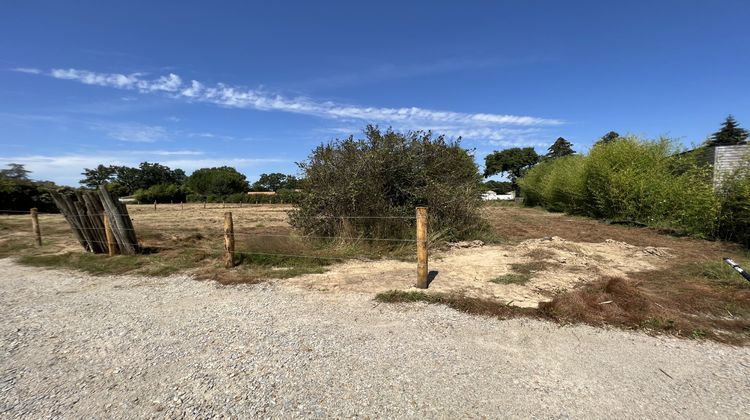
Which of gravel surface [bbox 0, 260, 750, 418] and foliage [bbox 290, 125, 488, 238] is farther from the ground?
foliage [bbox 290, 125, 488, 238]

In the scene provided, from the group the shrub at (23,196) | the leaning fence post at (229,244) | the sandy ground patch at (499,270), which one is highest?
the shrub at (23,196)

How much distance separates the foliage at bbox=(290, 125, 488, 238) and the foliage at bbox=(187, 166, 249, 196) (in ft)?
233

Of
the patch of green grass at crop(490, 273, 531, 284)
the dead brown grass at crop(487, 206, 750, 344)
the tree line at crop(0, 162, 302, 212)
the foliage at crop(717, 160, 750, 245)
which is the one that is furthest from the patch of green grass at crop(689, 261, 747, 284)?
the tree line at crop(0, 162, 302, 212)

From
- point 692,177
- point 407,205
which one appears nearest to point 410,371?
point 407,205

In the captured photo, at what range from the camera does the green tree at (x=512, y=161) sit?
5706 centimetres

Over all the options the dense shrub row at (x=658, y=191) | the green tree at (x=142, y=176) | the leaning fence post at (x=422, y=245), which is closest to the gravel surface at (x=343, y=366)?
the leaning fence post at (x=422, y=245)

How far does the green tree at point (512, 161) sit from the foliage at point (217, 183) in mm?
53671

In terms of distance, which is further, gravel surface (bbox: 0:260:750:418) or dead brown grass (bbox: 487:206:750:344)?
dead brown grass (bbox: 487:206:750:344)

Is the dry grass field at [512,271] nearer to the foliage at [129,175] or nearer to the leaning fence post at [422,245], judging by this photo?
the leaning fence post at [422,245]

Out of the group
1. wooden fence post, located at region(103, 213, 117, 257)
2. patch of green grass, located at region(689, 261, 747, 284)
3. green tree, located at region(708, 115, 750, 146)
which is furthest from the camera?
green tree, located at region(708, 115, 750, 146)

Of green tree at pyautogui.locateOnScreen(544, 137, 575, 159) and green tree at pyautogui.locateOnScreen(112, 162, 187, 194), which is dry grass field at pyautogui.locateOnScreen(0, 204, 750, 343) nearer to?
green tree at pyautogui.locateOnScreen(544, 137, 575, 159)

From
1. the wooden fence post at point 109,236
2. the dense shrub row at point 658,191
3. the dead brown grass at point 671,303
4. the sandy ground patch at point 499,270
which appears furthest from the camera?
the dense shrub row at point 658,191

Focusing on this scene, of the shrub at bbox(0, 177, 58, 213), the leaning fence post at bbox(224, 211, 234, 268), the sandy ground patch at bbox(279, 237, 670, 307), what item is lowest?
the sandy ground patch at bbox(279, 237, 670, 307)

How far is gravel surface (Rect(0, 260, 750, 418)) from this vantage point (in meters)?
2.52
